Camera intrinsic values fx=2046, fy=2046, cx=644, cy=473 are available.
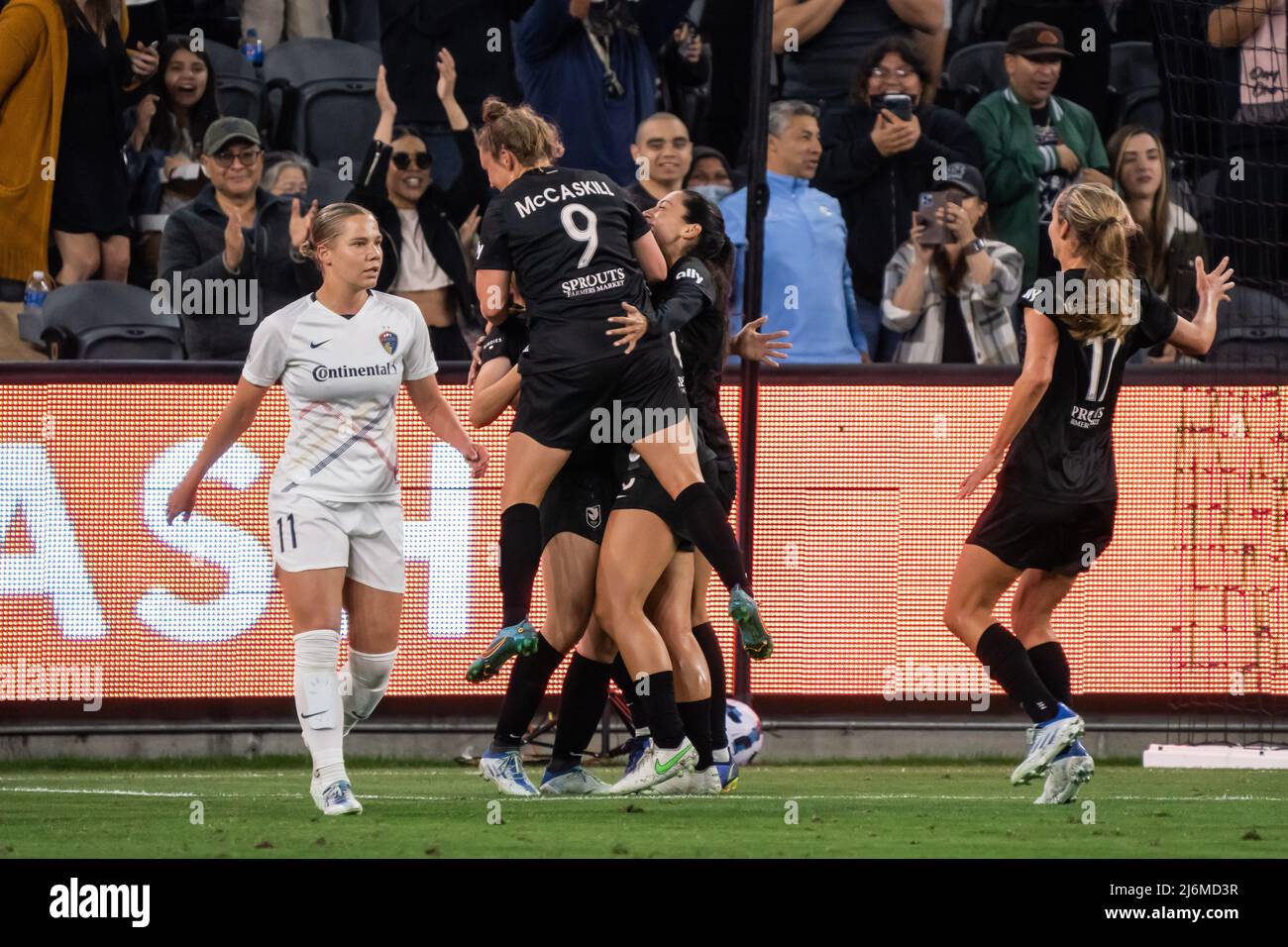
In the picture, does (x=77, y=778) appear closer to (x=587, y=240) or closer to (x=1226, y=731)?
(x=587, y=240)

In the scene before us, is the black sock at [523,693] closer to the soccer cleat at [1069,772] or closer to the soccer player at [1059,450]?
the soccer player at [1059,450]

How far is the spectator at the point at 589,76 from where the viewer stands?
39.0 feet

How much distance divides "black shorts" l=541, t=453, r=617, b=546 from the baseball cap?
13.1 feet

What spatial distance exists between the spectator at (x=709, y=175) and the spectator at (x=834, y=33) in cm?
77

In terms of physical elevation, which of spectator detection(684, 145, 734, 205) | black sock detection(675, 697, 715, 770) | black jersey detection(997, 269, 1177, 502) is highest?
spectator detection(684, 145, 734, 205)

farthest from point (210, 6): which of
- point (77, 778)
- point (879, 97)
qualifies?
point (77, 778)

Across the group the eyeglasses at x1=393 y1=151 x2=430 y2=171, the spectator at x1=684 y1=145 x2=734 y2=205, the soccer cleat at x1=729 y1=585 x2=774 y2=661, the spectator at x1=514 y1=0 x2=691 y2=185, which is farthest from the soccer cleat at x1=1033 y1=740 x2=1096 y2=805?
the eyeglasses at x1=393 y1=151 x2=430 y2=171

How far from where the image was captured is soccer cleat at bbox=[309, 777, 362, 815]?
7211mm

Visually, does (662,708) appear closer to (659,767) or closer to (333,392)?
(659,767)

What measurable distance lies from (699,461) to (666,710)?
3.81ft

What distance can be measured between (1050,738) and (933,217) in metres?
4.69

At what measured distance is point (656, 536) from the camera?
8016 millimetres

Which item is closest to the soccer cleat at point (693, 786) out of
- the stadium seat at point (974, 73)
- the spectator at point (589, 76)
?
the spectator at point (589, 76)

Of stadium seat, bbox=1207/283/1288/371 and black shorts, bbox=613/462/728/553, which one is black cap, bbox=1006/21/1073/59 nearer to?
stadium seat, bbox=1207/283/1288/371
